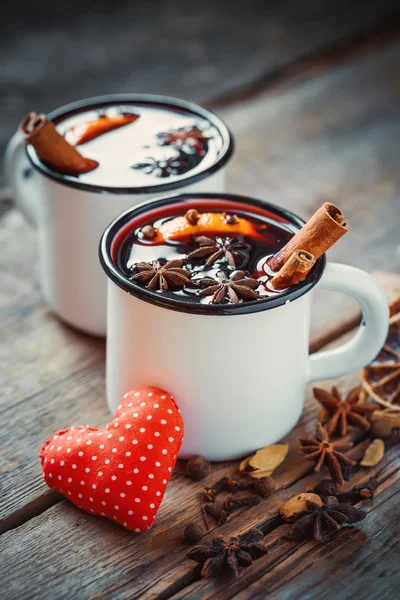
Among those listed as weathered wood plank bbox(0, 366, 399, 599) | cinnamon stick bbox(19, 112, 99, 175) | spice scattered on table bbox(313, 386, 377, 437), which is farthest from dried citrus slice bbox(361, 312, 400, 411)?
cinnamon stick bbox(19, 112, 99, 175)

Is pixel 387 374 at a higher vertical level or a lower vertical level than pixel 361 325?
lower

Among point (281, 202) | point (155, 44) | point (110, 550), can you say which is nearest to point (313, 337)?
point (281, 202)

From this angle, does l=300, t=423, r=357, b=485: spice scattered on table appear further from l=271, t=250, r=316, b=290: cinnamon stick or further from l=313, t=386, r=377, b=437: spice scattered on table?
l=271, t=250, r=316, b=290: cinnamon stick

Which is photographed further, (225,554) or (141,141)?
(141,141)

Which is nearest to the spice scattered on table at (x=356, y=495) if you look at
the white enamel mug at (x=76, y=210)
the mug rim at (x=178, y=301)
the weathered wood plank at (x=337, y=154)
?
the mug rim at (x=178, y=301)

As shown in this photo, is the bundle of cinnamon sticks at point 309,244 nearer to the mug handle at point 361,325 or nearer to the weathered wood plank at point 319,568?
the mug handle at point 361,325

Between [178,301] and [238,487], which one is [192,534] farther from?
[178,301]

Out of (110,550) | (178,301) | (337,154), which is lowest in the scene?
(110,550)
